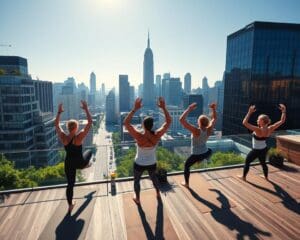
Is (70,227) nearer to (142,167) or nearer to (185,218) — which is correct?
(142,167)

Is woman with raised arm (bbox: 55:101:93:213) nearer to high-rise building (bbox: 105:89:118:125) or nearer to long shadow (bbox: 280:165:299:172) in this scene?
long shadow (bbox: 280:165:299:172)

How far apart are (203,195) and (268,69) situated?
39.0 meters

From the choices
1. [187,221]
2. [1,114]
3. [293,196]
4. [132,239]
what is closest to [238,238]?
[187,221]

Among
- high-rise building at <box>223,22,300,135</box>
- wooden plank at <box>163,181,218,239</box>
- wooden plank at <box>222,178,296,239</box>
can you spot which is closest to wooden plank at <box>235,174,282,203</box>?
wooden plank at <box>222,178,296,239</box>

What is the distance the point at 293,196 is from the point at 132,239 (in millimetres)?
4113

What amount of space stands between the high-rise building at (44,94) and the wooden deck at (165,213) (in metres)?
97.7

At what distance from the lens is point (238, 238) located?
3.56 meters

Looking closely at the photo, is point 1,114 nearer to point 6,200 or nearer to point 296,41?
point 6,200

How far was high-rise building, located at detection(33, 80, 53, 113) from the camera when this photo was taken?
91.4 m

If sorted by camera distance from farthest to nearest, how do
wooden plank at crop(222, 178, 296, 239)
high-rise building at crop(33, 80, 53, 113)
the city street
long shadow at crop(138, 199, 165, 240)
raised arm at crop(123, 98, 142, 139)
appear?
1. high-rise building at crop(33, 80, 53, 113)
2. the city street
3. raised arm at crop(123, 98, 142, 139)
4. wooden plank at crop(222, 178, 296, 239)
5. long shadow at crop(138, 199, 165, 240)

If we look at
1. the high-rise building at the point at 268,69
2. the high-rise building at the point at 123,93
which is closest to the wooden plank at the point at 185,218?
the high-rise building at the point at 268,69

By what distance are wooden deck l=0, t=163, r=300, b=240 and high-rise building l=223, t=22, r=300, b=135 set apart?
3540 centimetres

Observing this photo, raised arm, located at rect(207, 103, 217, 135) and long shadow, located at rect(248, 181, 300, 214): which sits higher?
raised arm, located at rect(207, 103, 217, 135)

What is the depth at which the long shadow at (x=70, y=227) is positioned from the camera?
3663 millimetres
